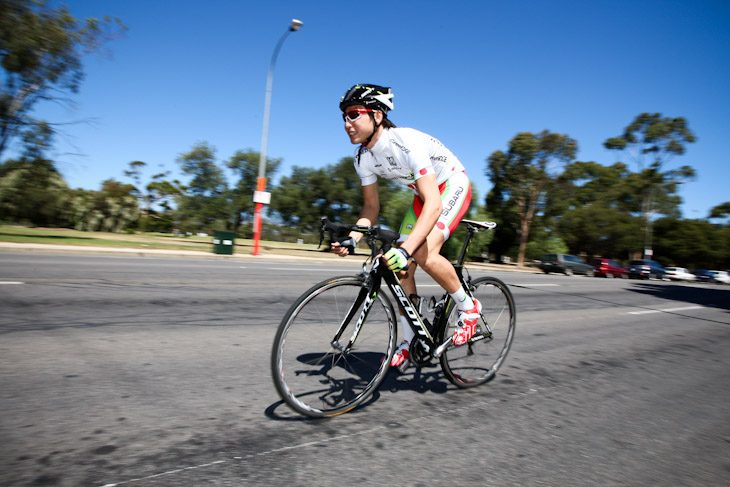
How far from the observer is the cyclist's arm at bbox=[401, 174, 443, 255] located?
256 centimetres

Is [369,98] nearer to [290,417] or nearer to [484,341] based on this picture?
[290,417]

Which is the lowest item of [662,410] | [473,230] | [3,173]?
[662,410]

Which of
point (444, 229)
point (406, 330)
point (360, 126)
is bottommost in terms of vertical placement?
point (406, 330)

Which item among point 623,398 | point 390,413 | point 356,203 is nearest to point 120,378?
point 390,413

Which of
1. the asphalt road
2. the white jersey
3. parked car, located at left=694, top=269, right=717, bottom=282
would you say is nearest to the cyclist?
the white jersey

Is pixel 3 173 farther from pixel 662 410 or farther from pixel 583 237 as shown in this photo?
pixel 583 237

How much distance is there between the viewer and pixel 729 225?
6738 cm

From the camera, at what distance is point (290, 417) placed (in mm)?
2379

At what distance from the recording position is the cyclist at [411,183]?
2.67 m

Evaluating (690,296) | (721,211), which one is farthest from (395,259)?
(721,211)

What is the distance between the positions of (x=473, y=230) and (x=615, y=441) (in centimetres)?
171

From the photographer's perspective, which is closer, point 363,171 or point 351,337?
point 351,337

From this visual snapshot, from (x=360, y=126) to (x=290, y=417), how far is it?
1.81 meters

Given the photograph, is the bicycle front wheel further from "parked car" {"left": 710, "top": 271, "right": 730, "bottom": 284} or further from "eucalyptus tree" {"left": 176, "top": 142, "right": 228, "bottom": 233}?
"parked car" {"left": 710, "top": 271, "right": 730, "bottom": 284}
